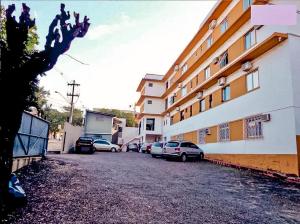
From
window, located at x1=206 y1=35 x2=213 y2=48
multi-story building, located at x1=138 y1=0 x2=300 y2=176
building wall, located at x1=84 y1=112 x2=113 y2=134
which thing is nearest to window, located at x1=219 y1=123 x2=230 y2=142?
multi-story building, located at x1=138 y1=0 x2=300 y2=176

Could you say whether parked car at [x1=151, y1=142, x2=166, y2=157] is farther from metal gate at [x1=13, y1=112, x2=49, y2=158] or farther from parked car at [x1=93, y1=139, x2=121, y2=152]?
metal gate at [x1=13, y1=112, x2=49, y2=158]

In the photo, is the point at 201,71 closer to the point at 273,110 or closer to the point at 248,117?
the point at 248,117

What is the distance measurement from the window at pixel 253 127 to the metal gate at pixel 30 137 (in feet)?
41.9

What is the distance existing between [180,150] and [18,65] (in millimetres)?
16037

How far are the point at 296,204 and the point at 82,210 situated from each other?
6.47 metres

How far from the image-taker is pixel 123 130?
54938mm

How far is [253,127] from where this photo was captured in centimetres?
1535

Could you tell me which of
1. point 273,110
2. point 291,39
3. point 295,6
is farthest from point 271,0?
point 273,110

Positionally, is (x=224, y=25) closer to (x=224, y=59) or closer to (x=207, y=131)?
(x=224, y=59)

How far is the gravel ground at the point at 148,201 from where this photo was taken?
5422 millimetres

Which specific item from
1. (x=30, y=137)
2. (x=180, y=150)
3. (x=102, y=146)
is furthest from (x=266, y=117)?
(x=102, y=146)

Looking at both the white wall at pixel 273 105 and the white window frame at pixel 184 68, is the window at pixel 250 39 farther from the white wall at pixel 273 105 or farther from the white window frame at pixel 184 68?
the white window frame at pixel 184 68

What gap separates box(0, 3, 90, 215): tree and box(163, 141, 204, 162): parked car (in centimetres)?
1515

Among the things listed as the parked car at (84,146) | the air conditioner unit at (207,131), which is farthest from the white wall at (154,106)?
the air conditioner unit at (207,131)
